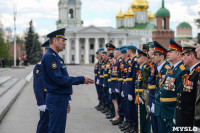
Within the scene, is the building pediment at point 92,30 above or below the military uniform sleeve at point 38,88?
above

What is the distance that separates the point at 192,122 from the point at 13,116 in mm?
8401

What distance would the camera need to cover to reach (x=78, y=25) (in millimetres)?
124688

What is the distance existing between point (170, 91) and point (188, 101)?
1003 millimetres

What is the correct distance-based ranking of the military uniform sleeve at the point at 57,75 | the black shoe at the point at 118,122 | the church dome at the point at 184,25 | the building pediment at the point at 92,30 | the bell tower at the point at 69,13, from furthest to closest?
the church dome at the point at 184,25
the bell tower at the point at 69,13
the building pediment at the point at 92,30
the black shoe at the point at 118,122
the military uniform sleeve at the point at 57,75

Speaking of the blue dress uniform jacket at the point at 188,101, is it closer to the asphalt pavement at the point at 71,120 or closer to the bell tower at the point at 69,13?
the asphalt pavement at the point at 71,120

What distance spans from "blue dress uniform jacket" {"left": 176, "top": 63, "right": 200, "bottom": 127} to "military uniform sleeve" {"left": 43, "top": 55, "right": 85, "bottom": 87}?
167 cm

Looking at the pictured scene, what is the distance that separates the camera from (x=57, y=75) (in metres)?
5.57

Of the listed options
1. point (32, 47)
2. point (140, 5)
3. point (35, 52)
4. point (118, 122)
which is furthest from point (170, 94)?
point (140, 5)

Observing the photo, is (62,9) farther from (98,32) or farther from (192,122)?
(192,122)

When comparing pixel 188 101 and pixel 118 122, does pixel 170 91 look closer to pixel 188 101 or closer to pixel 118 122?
pixel 188 101

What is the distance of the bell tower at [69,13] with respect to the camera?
4779 inches

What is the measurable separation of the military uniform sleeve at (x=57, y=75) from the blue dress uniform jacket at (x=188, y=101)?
167 cm

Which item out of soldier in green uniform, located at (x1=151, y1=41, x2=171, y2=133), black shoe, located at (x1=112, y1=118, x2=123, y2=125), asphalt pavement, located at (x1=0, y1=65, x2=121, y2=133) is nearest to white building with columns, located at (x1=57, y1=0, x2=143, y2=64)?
asphalt pavement, located at (x1=0, y1=65, x2=121, y2=133)

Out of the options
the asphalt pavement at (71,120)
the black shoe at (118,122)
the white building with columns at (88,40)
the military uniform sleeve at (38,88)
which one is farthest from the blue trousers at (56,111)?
the white building with columns at (88,40)
